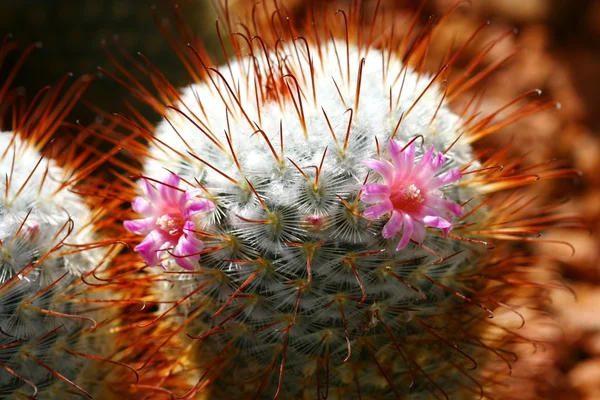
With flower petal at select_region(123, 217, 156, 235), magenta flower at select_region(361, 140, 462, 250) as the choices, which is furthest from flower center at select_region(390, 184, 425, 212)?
flower petal at select_region(123, 217, 156, 235)

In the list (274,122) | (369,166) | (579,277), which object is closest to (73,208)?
(274,122)

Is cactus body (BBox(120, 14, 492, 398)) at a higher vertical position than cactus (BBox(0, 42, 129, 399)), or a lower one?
higher

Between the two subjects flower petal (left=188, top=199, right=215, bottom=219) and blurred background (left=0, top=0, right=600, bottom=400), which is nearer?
flower petal (left=188, top=199, right=215, bottom=219)

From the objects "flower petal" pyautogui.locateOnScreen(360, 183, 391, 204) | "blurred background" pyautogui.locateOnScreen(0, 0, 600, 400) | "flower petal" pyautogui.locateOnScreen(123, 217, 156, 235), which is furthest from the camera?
"blurred background" pyautogui.locateOnScreen(0, 0, 600, 400)

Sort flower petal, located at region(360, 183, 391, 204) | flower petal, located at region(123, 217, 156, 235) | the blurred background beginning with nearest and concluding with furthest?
flower petal, located at region(360, 183, 391, 204)
flower petal, located at region(123, 217, 156, 235)
the blurred background

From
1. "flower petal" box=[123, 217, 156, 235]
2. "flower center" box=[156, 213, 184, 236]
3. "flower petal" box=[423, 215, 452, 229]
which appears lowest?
"flower petal" box=[123, 217, 156, 235]

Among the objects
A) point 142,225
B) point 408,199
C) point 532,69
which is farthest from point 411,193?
point 532,69

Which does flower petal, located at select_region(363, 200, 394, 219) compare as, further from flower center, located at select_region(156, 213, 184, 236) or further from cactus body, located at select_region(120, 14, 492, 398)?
flower center, located at select_region(156, 213, 184, 236)
